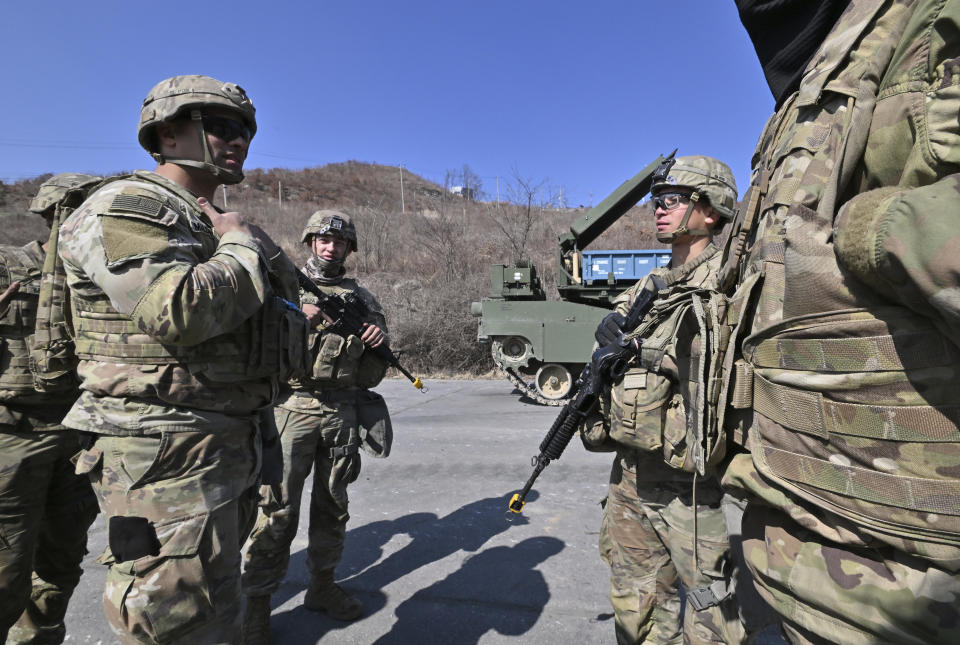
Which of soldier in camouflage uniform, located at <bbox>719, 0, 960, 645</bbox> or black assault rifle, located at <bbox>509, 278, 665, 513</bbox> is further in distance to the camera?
black assault rifle, located at <bbox>509, 278, 665, 513</bbox>

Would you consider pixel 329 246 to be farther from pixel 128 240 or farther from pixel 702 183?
pixel 702 183

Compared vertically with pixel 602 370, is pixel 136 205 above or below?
above

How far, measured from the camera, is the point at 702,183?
244cm

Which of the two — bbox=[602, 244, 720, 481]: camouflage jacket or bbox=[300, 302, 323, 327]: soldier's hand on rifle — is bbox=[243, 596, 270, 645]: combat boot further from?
bbox=[602, 244, 720, 481]: camouflage jacket

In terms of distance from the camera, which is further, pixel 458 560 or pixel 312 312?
pixel 458 560

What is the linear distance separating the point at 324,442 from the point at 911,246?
2.92 metres

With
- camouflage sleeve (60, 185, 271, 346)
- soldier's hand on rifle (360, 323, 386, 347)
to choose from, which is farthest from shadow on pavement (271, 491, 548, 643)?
camouflage sleeve (60, 185, 271, 346)

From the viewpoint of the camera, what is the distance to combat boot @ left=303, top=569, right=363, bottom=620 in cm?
290

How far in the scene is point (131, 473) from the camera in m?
1.68

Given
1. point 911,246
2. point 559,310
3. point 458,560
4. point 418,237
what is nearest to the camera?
point 911,246

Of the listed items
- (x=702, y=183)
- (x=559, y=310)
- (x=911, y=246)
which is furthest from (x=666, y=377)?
(x=559, y=310)

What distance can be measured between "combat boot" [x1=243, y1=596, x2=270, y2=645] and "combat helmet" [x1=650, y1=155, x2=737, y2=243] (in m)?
2.73

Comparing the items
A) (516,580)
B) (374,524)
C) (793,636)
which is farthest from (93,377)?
(374,524)

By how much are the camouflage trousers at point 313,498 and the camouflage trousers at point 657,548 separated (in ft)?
5.09
